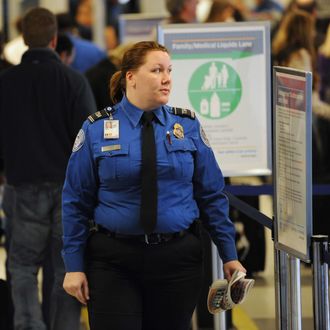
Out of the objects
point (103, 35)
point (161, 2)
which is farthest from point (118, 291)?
point (161, 2)

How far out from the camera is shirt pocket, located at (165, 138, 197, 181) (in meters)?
4.63

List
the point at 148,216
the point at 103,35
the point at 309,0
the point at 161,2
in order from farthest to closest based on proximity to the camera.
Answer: the point at 161,2 → the point at 103,35 → the point at 309,0 → the point at 148,216

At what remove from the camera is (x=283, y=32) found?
30.0 feet

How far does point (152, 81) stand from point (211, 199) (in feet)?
1.77

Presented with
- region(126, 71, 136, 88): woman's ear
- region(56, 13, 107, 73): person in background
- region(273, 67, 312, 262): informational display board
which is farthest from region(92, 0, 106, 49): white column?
region(126, 71, 136, 88): woman's ear

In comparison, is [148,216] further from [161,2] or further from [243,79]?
[161,2]

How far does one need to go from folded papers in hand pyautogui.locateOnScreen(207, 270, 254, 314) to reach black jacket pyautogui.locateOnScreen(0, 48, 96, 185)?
183 centimetres

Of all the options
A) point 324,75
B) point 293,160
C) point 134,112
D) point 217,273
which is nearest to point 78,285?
point 134,112

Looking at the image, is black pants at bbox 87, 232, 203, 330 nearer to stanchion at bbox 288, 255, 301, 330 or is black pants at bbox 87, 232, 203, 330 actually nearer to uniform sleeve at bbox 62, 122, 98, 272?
uniform sleeve at bbox 62, 122, 98, 272

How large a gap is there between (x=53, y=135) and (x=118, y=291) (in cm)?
201

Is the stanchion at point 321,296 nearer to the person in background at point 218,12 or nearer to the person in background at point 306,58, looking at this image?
the person in background at point 306,58

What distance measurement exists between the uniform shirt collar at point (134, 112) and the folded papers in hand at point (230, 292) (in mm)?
671

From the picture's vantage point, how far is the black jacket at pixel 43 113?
6.42 m

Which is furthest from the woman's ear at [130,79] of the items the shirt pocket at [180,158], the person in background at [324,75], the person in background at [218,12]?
the person in background at [324,75]
